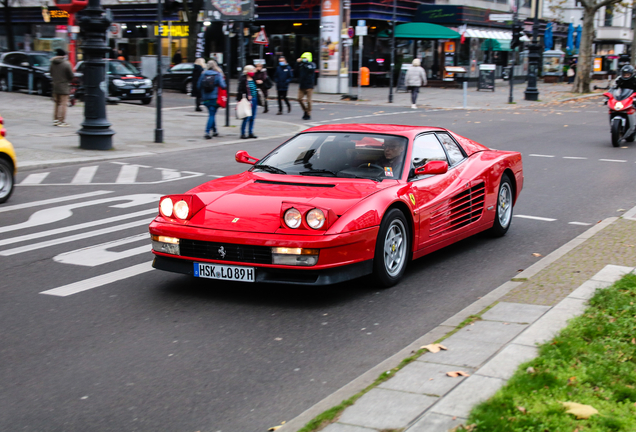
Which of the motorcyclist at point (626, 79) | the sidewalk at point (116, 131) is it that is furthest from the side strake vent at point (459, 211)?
the motorcyclist at point (626, 79)

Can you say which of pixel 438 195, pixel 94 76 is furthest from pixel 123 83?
pixel 438 195

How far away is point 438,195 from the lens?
6945 millimetres

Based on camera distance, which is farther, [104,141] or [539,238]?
[104,141]

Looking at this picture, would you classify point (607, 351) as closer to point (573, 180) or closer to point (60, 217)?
point (60, 217)

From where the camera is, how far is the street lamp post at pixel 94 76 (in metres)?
15.2

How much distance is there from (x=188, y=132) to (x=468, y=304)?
15.3m

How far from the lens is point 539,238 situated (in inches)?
333

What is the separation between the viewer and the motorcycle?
1727cm

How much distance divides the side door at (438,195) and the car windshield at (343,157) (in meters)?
0.21

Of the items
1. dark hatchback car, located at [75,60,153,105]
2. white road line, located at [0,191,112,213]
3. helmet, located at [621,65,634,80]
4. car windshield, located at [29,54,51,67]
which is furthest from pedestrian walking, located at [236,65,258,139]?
car windshield, located at [29,54,51,67]

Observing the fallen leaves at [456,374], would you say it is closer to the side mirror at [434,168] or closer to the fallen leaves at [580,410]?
the fallen leaves at [580,410]

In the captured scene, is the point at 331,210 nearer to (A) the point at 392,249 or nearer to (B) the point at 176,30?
(A) the point at 392,249

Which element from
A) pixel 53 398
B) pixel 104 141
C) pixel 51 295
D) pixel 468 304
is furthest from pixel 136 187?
pixel 53 398

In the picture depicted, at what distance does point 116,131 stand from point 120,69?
407 inches
